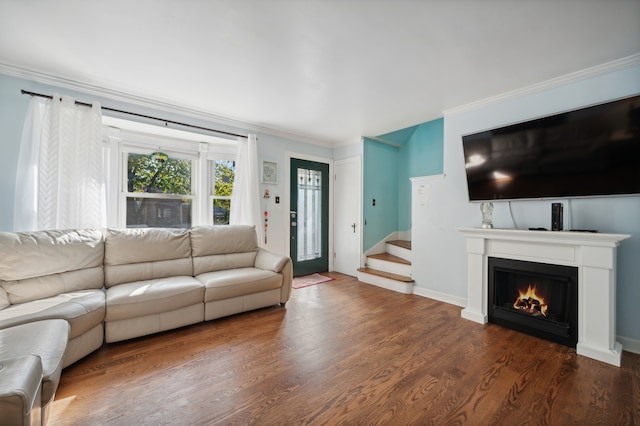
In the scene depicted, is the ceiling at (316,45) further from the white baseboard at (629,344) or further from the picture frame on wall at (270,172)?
the white baseboard at (629,344)

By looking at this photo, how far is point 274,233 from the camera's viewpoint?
4324 mm

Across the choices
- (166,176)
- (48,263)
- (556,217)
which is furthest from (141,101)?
(556,217)

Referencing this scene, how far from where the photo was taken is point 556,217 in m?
2.43

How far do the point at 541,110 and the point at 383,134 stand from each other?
228 centimetres

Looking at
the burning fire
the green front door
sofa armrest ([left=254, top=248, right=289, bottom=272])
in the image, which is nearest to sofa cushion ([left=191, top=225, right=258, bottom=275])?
sofa armrest ([left=254, top=248, right=289, bottom=272])

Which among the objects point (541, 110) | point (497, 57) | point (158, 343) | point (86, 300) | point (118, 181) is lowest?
point (158, 343)

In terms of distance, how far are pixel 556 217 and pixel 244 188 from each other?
357 cm

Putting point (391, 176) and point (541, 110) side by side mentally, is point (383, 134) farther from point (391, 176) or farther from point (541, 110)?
point (541, 110)

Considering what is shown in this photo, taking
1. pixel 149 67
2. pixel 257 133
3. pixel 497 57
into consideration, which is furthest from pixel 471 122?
pixel 149 67

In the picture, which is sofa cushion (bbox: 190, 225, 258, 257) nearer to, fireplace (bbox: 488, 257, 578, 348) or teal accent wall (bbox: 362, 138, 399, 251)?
teal accent wall (bbox: 362, 138, 399, 251)

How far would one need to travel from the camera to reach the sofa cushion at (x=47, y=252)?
7.06 ft

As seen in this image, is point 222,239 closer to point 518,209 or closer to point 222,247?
point 222,247

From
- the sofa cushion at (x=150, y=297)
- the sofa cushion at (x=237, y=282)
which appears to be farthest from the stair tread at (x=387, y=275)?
the sofa cushion at (x=150, y=297)

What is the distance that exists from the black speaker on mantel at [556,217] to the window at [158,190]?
4.17 meters
